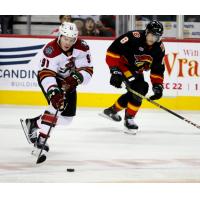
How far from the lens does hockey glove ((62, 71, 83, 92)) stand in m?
4.89

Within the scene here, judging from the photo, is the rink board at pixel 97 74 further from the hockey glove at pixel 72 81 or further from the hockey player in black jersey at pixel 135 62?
the hockey glove at pixel 72 81

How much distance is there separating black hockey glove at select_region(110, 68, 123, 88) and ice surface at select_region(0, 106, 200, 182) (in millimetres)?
439

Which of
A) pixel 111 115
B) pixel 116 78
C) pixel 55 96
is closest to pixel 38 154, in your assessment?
pixel 55 96

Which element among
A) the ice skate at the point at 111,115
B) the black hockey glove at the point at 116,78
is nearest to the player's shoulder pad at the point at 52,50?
the black hockey glove at the point at 116,78

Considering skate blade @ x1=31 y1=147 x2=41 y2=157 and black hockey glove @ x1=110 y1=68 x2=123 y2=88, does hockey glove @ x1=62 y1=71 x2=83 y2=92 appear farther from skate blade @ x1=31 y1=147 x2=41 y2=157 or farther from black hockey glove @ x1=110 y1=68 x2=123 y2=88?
black hockey glove @ x1=110 y1=68 x2=123 y2=88

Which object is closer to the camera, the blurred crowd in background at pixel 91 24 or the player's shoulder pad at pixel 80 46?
the player's shoulder pad at pixel 80 46

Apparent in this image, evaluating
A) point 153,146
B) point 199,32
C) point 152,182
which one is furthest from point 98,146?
point 199,32

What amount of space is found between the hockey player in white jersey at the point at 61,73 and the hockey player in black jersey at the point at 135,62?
794 millimetres

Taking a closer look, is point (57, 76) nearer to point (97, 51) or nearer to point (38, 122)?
point (38, 122)

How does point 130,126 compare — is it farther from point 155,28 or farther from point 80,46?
point 80,46

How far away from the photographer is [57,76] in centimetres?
498

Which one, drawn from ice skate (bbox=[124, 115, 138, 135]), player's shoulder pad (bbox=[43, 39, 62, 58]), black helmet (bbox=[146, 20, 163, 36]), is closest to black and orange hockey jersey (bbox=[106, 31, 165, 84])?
black helmet (bbox=[146, 20, 163, 36])

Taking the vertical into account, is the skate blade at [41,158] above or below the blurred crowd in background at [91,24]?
below

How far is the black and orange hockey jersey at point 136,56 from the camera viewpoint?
5875 millimetres
